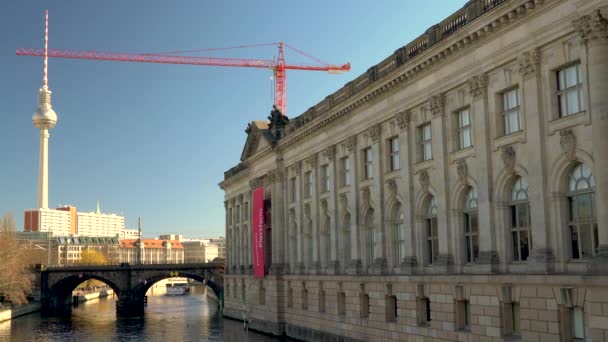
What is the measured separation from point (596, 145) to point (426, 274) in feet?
49.0

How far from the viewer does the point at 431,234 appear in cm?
4194

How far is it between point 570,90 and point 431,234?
13610mm

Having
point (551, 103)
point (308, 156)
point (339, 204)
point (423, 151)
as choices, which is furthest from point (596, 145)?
point (308, 156)

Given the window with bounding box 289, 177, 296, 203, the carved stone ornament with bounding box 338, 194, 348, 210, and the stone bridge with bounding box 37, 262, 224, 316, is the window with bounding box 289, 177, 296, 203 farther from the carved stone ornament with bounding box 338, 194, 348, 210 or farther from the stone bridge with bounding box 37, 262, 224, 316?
the stone bridge with bounding box 37, 262, 224, 316

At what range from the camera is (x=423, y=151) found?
140 ft

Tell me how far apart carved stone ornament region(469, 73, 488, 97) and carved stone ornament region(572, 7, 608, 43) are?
7074 mm

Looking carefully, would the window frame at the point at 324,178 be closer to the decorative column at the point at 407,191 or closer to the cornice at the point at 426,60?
the cornice at the point at 426,60

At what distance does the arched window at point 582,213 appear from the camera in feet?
96.8

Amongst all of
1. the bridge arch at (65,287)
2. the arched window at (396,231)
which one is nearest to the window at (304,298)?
the arched window at (396,231)

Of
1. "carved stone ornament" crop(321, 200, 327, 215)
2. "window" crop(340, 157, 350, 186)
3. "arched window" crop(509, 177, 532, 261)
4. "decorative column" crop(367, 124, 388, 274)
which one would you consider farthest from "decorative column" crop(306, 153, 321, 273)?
"arched window" crop(509, 177, 532, 261)

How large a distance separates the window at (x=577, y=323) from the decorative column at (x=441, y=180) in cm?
951

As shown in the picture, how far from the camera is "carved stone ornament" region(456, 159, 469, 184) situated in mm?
37688

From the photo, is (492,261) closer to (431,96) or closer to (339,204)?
(431,96)

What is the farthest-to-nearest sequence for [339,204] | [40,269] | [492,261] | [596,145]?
1. [40,269]
2. [339,204]
3. [492,261]
4. [596,145]
